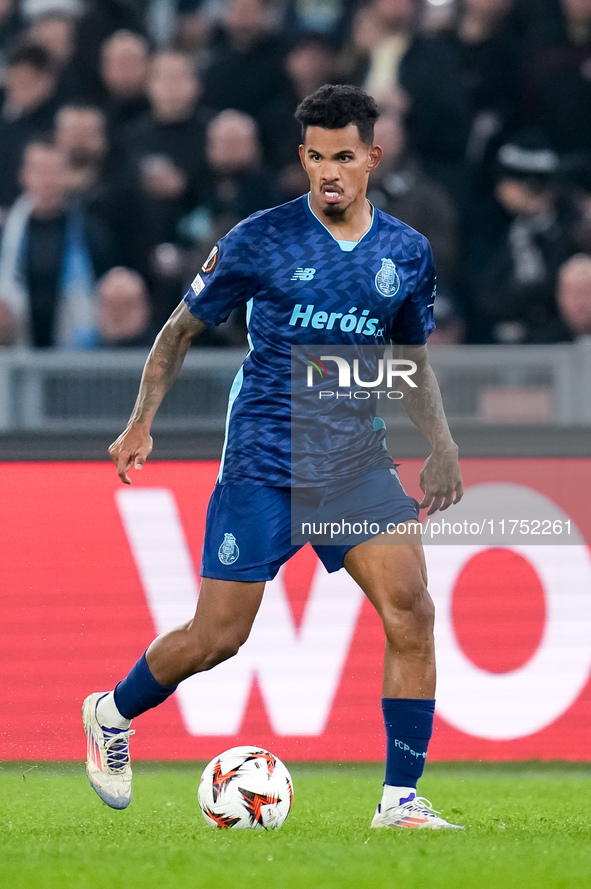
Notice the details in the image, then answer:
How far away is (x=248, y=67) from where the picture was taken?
26.3 feet

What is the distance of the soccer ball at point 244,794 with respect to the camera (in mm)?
4141

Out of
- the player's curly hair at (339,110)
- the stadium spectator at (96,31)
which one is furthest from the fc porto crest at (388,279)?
the stadium spectator at (96,31)

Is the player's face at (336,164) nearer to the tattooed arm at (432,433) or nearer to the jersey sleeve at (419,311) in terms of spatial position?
the jersey sleeve at (419,311)

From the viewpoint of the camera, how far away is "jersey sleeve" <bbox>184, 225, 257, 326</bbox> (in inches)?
167

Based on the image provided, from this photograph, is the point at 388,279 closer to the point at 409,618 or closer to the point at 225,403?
the point at 409,618

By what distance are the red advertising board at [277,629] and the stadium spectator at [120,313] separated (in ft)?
4.89

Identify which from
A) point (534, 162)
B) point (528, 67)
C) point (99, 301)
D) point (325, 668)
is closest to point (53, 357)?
point (99, 301)

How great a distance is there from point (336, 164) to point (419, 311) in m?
0.55

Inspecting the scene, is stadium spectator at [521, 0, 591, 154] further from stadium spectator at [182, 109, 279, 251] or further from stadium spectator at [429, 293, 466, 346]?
stadium spectator at [182, 109, 279, 251]

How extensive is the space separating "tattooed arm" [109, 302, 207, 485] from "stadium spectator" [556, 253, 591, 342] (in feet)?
10.1

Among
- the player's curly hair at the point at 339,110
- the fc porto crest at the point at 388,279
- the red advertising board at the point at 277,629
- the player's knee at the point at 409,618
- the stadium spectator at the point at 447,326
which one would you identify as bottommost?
the red advertising board at the point at 277,629

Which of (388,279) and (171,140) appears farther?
(171,140)

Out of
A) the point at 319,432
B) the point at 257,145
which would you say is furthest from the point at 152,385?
the point at 257,145

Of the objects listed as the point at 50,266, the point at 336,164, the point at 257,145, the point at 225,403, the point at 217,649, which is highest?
the point at 336,164
